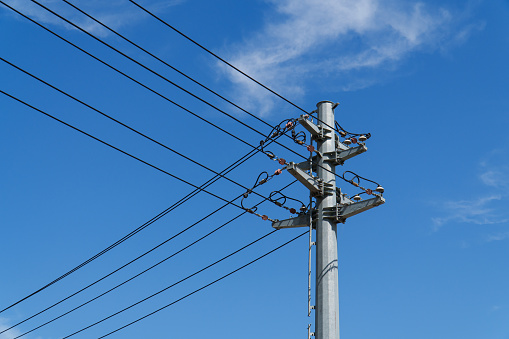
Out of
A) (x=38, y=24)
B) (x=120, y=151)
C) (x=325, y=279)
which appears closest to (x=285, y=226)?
(x=325, y=279)

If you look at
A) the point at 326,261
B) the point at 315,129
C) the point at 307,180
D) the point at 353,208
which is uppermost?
the point at 315,129

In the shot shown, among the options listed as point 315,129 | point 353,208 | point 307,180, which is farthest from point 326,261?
point 315,129

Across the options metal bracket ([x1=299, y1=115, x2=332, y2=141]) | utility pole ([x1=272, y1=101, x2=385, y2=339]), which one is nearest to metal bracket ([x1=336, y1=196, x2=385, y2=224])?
utility pole ([x1=272, y1=101, x2=385, y2=339])

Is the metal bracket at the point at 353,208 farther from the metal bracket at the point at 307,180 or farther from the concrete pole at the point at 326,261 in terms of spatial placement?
the metal bracket at the point at 307,180

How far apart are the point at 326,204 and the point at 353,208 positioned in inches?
22.1

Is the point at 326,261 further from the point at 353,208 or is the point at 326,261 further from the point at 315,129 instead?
the point at 315,129

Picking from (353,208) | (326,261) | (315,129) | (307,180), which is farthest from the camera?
(315,129)

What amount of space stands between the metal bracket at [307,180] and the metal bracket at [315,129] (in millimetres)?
936

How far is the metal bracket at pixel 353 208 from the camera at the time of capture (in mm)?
14341

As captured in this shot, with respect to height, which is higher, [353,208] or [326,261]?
[353,208]

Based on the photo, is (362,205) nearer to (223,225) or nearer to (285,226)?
(285,226)

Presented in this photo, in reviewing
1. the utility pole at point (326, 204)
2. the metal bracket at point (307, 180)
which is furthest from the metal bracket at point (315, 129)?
the metal bracket at point (307, 180)

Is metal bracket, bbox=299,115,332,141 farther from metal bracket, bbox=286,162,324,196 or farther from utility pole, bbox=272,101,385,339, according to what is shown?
metal bracket, bbox=286,162,324,196

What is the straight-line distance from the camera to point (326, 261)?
546 inches
